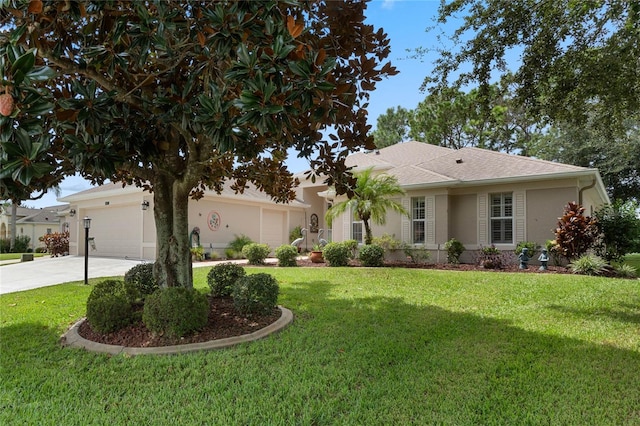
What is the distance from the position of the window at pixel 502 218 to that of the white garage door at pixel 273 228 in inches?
454

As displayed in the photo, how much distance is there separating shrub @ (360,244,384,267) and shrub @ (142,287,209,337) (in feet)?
29.2

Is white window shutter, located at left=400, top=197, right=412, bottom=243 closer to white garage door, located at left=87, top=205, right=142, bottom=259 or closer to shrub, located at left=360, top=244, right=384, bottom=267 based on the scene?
shrub, located at left=360, top=244, right=384, bottom=267

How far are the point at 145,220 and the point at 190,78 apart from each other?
1410 cm

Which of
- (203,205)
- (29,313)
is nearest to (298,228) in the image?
(203,205)

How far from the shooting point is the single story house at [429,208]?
12.5m

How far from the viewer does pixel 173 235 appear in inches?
228

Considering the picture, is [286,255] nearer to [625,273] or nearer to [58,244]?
[625,273]

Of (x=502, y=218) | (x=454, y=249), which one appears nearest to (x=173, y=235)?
(x=454, y=249)

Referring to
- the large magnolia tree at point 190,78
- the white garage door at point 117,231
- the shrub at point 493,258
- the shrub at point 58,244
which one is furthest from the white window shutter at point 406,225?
the shrub at point 58,244

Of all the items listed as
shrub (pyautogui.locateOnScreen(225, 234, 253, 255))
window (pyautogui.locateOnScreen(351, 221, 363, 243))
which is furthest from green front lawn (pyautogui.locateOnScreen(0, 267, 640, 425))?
shrub (pyautogui.locateOnScreen(225, 234, 253, 255))

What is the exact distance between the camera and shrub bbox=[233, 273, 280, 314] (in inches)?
214

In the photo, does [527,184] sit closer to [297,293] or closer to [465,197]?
[465,197]

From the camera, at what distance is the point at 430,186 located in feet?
45.8

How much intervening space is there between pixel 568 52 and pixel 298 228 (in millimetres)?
16784
